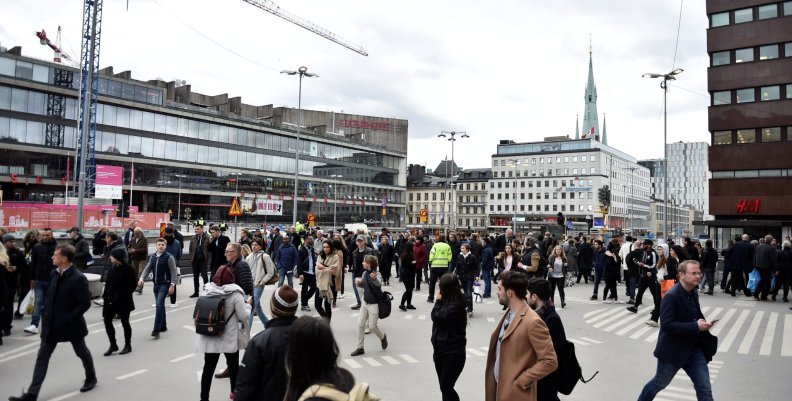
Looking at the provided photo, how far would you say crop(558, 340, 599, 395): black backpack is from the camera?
4324mm

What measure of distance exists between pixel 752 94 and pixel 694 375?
36.8 metres

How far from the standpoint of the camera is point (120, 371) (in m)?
7.43

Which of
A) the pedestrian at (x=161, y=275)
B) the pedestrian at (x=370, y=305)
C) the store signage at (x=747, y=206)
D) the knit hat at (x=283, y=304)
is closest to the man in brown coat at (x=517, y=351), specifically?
the knit hat at (x=283, y=304)

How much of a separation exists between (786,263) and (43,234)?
19286 mm

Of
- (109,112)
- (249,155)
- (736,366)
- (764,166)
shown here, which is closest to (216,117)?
(249,155)

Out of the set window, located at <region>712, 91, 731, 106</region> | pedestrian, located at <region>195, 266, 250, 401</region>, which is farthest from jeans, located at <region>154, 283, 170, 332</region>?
window, located at <region>712, 91, 731, 106</region>

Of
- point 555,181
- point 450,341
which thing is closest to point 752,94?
point 450,341

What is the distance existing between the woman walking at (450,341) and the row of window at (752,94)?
37696mm

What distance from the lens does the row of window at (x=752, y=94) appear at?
33.3 meters

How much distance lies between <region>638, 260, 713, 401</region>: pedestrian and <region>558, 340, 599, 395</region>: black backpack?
1451 mm

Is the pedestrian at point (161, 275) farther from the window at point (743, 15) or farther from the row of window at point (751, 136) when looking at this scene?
the window at point (743, 15)

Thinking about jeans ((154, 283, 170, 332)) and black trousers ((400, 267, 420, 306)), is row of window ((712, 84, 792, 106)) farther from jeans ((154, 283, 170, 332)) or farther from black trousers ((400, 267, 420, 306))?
jeans ((154, 283, 170, 332))

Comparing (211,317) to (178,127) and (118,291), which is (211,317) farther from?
(178,127)

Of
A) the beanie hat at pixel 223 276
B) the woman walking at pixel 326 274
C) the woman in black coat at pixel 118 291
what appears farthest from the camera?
the woman walking at pixel 326 274
